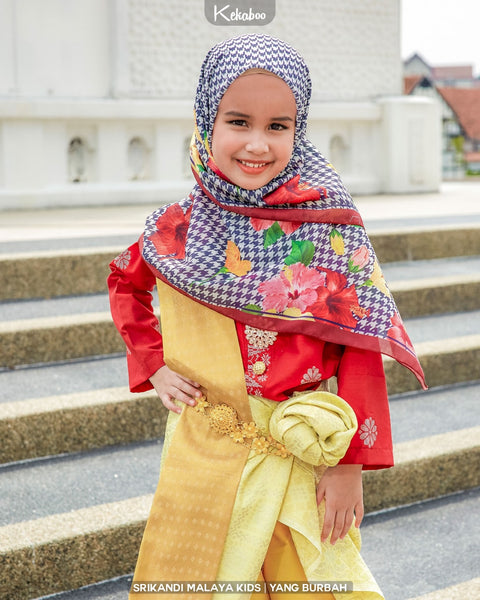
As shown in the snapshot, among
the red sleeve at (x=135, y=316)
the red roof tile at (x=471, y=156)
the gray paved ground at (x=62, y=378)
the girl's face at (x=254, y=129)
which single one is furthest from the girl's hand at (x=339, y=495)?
the red roof tile at (x=471, y=156)

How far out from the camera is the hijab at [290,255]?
1418mm

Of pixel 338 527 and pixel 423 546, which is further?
pixel 423 546

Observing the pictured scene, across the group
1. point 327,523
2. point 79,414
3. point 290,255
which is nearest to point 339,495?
point 327,523

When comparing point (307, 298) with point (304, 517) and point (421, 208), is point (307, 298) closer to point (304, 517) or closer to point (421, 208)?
point (304, 517)

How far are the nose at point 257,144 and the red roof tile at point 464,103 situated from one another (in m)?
26.1

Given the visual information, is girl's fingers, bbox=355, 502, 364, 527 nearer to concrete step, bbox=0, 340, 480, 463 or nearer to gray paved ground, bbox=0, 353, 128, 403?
concrete step, bbox=0, 340, 480, 463

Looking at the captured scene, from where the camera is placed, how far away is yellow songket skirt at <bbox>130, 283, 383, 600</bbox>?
146 centimetres

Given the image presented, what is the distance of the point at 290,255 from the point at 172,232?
0.80ft

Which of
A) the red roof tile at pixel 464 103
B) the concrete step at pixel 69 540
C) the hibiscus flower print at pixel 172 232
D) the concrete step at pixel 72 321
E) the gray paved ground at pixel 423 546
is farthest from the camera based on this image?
the red roof tile at pixel 464 103

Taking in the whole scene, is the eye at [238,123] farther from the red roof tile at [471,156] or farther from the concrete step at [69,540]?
the red roof tile at [471,156]

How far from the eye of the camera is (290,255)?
1.43 meters

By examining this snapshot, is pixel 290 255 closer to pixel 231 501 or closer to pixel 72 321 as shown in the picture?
pixel 231 501

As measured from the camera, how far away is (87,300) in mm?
3756

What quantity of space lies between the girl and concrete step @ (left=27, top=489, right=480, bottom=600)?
0.82 meters
